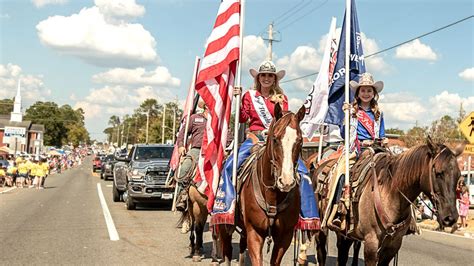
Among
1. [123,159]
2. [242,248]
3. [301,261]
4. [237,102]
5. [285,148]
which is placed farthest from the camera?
[123,159]

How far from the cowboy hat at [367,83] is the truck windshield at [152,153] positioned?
13205 mm

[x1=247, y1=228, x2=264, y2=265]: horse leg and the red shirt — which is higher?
the red shirt

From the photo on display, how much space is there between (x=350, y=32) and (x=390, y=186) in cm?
284

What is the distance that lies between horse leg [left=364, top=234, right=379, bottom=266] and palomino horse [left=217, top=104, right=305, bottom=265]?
100cm

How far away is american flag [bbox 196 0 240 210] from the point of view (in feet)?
24.4

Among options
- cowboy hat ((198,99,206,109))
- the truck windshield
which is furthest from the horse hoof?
the truck windshield

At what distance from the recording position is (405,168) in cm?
647

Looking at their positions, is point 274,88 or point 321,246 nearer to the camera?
point 274,88

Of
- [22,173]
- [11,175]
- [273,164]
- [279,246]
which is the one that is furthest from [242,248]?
[22,173]

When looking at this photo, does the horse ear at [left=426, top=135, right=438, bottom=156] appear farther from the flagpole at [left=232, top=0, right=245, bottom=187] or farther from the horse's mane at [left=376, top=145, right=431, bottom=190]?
the flagpole at [left=232, top=0, right=245, bottom=187]

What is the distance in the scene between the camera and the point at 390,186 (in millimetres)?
6656

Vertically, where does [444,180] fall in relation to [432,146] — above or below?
below

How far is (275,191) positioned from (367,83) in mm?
2668

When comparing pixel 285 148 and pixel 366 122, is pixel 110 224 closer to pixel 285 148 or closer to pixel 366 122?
pixel 366 122
